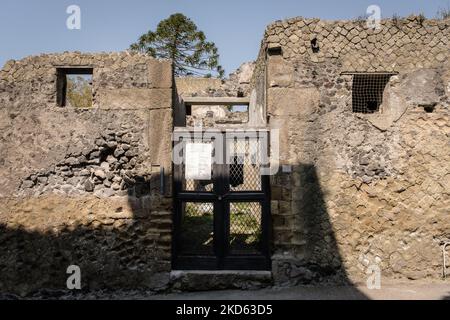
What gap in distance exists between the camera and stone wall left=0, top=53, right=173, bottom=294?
5.12 m

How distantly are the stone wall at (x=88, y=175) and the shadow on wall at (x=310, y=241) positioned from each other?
1.73m

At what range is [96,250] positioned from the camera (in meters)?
5.14

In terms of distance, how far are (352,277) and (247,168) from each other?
2119 mm

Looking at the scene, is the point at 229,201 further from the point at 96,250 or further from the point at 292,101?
the point at 96,250

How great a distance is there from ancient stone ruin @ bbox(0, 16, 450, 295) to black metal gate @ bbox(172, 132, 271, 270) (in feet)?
0.24

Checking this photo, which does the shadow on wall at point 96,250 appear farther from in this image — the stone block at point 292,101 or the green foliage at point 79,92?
the green foliage at point 79,92

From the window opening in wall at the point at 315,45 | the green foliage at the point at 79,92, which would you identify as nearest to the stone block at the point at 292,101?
the window opening in wall at the point at 315,45

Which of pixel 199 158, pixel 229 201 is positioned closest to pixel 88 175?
pixel 199 158

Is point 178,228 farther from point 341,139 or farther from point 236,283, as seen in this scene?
point 341,139

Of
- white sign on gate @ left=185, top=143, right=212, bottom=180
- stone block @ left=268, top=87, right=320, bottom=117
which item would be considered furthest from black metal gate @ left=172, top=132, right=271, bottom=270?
stone block @ left=268, top=87, right=320, bottom=117

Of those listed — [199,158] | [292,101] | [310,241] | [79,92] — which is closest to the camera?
[310,241]

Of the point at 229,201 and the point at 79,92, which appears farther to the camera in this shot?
the point at 79,92

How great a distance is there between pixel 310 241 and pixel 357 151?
145 centimetres
